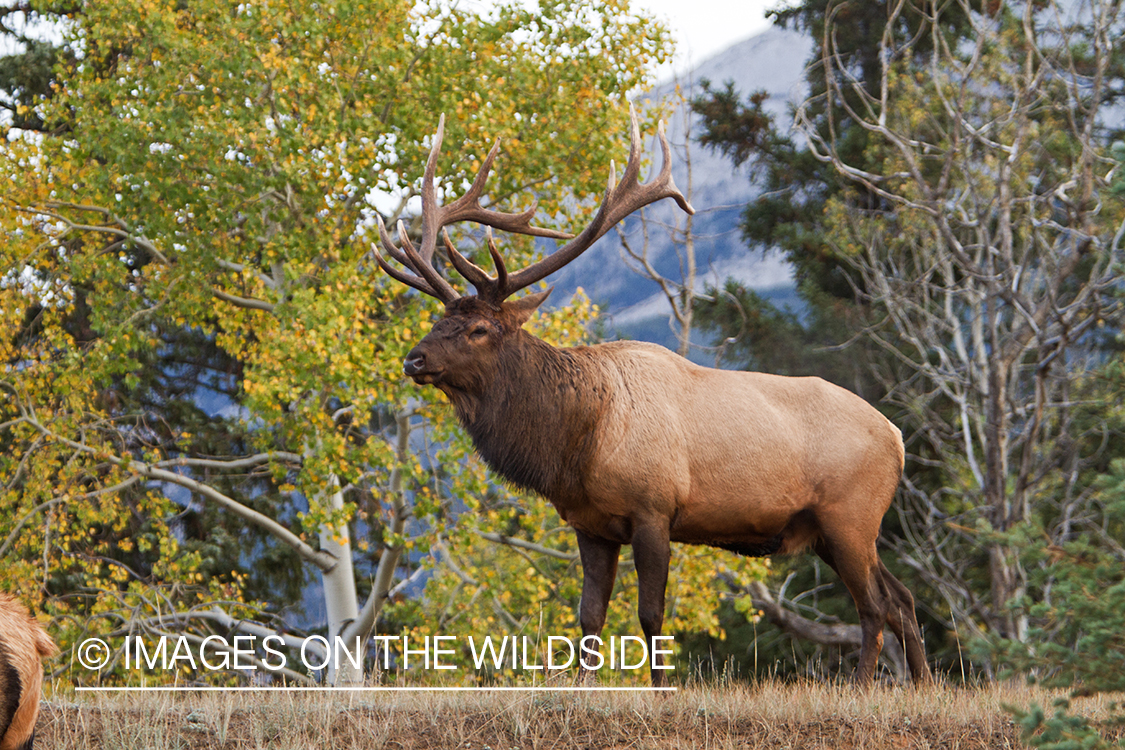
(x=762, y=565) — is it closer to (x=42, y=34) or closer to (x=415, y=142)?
(x=415, y=142)

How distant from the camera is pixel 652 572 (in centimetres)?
611

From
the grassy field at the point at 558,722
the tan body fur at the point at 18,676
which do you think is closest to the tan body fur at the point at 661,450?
the grassy field at the point at 558,722

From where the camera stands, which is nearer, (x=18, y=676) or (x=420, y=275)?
(x=18, y=676)

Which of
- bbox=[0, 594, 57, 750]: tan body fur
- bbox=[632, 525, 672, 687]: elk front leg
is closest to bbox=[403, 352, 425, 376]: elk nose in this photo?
bbox=[632, 525, 672, 687]: elk front leg

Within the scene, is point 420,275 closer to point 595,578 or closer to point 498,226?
point 498,226

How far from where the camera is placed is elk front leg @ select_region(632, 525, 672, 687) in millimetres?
6098

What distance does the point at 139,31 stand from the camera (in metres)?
14.6

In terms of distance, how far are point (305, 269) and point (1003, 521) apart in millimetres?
8228

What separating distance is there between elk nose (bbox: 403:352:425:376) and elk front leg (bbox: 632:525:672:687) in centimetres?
147

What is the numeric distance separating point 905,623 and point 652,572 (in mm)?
2055

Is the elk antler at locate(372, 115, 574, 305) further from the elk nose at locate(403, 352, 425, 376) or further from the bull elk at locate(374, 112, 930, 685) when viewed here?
the elk nose at locate(403, 352, 425, 376)

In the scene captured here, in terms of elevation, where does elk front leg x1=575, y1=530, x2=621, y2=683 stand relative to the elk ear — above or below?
below

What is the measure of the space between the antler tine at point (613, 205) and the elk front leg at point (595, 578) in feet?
5.07

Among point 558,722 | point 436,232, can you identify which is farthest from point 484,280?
point 558,722
